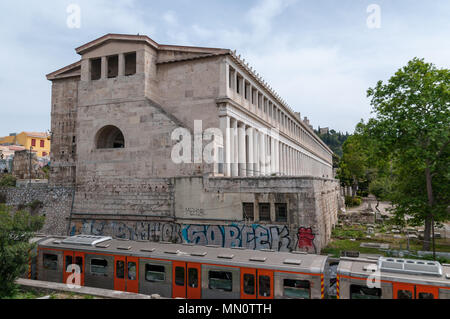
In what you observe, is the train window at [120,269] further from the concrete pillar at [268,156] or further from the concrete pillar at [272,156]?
the concrete pillar at [272,156]

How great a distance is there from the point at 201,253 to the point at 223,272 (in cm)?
141

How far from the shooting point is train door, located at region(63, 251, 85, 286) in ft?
54.1

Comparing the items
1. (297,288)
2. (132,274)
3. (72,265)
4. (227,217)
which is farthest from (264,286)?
(227,217)

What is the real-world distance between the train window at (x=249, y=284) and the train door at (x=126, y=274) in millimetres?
5411

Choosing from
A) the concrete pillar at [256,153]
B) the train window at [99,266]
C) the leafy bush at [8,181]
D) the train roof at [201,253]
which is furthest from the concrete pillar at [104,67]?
the leafy bush at [8,181]

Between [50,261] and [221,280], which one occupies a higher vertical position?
[221,280]

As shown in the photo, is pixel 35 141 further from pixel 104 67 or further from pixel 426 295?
pixel 426 295

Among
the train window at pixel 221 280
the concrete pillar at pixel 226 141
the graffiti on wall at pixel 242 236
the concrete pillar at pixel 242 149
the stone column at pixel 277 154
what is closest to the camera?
the train window at pixel 221 280

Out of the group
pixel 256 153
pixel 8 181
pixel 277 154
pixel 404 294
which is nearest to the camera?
pixel 404 294

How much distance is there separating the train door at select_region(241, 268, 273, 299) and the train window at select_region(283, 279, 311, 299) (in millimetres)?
627

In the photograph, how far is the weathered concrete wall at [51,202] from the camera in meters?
30.7

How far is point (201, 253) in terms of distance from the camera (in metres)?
14.5

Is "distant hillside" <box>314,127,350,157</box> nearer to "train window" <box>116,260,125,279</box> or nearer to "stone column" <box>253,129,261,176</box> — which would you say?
"stone column" <box>253,129,261,176</box>

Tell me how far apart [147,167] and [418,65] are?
22.6 m
